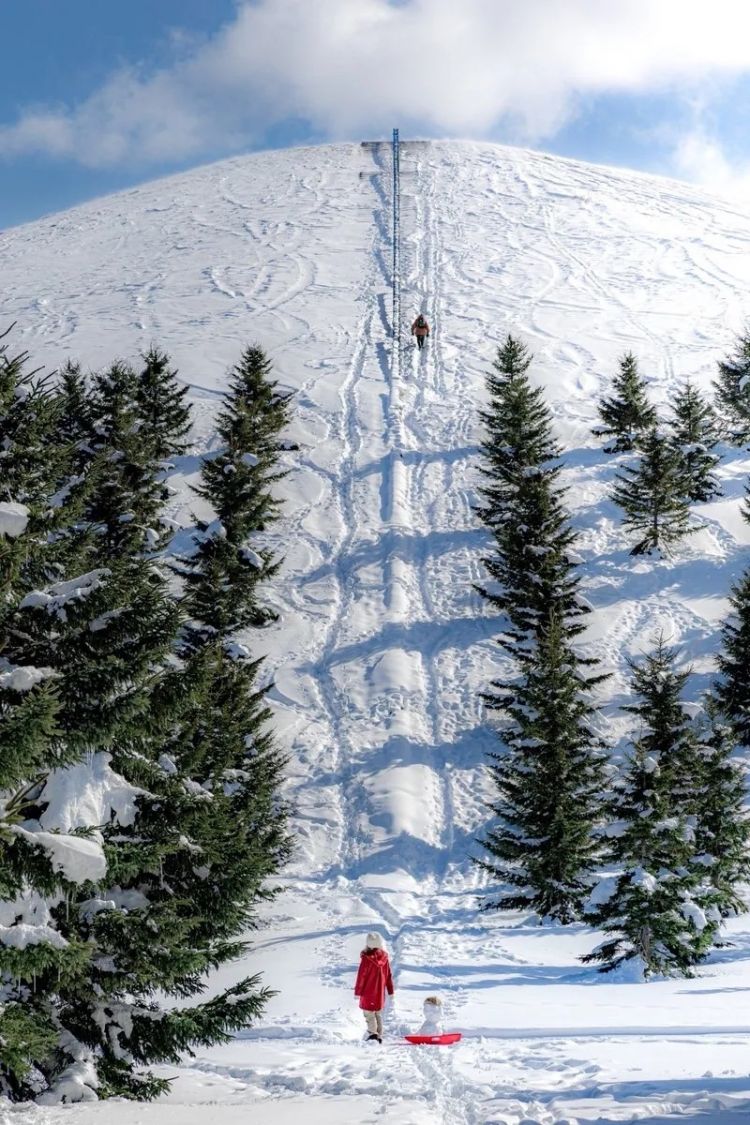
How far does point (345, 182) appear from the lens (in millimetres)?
98250

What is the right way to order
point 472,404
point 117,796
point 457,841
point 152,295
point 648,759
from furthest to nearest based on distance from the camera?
point 152,295 → point 472,404 → point 457,841 → point 648,759 → point 117,796

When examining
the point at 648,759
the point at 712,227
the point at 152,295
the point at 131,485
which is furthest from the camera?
the point at 712,227

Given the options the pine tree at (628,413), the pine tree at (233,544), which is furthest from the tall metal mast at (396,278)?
the pine tree at (233,544)

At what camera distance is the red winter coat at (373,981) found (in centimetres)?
1105

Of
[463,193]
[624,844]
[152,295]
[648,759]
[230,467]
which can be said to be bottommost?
→ [624,844]

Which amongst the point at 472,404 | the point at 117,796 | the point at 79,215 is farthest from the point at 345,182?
the point at 117,796

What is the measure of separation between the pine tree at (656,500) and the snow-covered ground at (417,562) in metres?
1.32

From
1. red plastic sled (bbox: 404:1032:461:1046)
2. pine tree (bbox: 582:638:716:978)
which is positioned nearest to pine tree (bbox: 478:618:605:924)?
pine tree (bbox: 582:638:716:978)

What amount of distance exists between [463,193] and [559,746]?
87.0 m

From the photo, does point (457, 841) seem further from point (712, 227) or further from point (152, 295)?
point (712, 227)

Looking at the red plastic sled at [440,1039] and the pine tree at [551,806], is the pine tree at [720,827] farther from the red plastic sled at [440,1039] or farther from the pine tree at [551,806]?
the red plastic sled at [440,1039]

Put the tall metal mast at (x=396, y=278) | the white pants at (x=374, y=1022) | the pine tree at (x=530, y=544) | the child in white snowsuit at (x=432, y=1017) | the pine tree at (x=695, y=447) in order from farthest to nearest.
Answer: the tall metal mast at (x=396, y=278) → the pine tree at (x=695, y=447) → the pine tree at (x=530, y=544) → the white pants at (x=374, y=1022) → the child in white snowsuit at (x=432, y=1017)

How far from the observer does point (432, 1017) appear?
10500mm

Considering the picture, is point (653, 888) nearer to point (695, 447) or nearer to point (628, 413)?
point (695, 447)
